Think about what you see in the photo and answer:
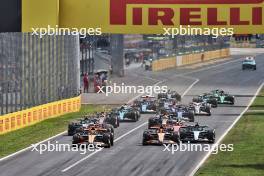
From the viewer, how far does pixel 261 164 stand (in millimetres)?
34125

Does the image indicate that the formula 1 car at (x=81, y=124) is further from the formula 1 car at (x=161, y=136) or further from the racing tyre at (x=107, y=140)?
the formula 1 car at (x=161, y=136)

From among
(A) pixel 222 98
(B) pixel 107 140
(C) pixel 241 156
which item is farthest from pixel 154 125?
(A) pixel 222 98

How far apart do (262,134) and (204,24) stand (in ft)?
95.0

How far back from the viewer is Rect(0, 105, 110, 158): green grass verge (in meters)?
40.9

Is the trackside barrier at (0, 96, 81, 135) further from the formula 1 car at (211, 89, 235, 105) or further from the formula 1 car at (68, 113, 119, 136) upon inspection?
the formula 1 car at (211, 89, 235, 105)

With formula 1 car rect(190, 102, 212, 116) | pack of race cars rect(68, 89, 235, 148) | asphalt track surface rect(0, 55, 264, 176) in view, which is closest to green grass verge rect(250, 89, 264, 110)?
pack of race cars rect(68, 89, 235, 148)

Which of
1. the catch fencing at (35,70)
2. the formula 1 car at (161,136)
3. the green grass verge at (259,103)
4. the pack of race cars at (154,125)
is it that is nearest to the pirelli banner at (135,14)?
the pack of race cars at (154,125)

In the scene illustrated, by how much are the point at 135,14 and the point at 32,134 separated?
29.5 meters

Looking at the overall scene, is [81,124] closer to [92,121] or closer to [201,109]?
[92,121]

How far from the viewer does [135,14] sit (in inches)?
687

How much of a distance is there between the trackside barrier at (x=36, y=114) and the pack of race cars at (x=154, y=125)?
329 centimetres

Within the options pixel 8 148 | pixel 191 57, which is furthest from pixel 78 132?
pixel 191 57

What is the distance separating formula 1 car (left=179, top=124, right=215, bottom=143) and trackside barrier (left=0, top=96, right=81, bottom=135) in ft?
35.0

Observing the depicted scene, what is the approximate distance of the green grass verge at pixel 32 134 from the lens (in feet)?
134
